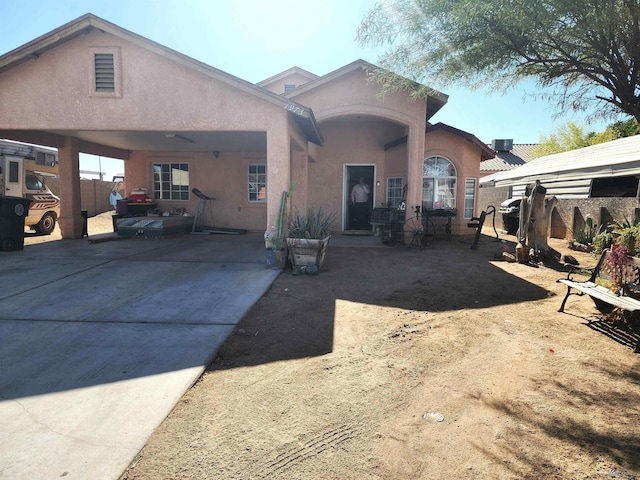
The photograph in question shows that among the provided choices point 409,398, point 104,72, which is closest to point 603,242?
point 409,398

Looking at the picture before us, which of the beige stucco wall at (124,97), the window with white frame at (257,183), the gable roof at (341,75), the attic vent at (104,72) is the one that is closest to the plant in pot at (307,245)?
the beige stucco wall at (124,97)

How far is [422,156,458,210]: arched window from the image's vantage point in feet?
45.2

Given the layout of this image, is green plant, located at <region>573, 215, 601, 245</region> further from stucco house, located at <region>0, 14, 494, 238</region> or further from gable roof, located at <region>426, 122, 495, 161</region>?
gable roof, located at <region>426, 122, 495, 161</region>

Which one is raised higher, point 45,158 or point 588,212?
point 45,158

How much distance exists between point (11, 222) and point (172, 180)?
5619 millimetres

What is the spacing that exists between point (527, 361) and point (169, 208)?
12899 mm

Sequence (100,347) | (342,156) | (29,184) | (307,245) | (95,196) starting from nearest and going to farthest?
1. (100,347)
2. (307,245)
3. (29,184)
4. (342,156)
5. (95,196)

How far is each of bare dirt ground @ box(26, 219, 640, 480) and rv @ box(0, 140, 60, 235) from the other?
37.0 feet

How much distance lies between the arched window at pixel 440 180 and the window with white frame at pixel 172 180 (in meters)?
8.59

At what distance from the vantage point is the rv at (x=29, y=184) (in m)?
12.0

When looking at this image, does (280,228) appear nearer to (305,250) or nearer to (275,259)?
(275,259)

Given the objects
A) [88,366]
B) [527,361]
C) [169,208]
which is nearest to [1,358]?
[88,366]

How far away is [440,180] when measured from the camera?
1382 centimetres

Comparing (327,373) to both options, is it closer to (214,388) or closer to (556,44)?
(214,388)
